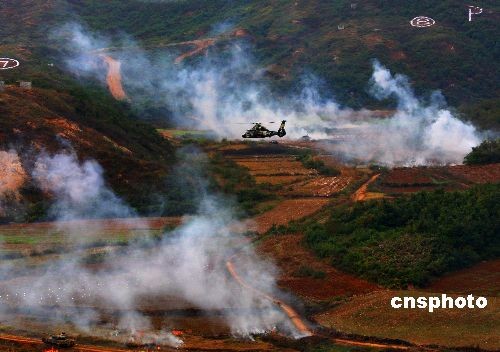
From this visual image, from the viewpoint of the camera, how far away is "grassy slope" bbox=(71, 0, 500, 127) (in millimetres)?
120312

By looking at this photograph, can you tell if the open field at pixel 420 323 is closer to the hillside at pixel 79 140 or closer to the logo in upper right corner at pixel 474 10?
the hillside at pixel 79 140

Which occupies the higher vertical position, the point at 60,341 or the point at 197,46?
the point at 197,46

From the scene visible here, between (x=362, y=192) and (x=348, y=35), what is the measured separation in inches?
2629

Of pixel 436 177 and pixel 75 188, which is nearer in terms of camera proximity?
pixel 75 188

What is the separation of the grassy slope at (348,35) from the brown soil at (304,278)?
168ft

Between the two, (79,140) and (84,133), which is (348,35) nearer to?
(84,133)

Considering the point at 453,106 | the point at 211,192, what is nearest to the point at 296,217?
the point at 211,192

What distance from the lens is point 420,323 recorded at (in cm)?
4191

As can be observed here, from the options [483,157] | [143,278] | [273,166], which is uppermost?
[273,166]

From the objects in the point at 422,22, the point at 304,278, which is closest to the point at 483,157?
the point at 304,278

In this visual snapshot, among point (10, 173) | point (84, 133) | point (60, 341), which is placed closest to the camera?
point (60, 341)

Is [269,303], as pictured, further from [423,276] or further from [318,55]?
[318,55]

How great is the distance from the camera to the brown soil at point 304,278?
48969 mm

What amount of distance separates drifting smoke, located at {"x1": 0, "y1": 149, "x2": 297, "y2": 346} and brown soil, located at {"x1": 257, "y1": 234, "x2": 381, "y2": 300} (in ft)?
3.63
